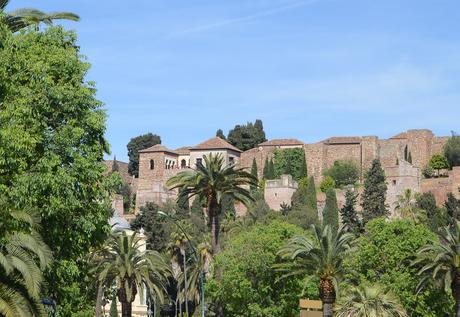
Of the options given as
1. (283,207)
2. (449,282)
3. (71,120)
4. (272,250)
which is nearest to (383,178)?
(283,207)

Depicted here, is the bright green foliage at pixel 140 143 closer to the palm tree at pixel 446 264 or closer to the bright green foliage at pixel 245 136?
the bright green foliage at pixel 245 136

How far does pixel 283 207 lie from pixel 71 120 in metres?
71.8

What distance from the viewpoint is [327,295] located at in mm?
38750

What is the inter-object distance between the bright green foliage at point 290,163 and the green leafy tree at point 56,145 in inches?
3336

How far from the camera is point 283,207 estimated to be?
10000 cm

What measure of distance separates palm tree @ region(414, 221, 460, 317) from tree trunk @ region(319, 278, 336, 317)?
3.40 meters

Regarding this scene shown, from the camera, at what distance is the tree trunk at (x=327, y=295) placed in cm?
3853

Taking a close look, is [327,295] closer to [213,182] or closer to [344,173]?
[213,182]

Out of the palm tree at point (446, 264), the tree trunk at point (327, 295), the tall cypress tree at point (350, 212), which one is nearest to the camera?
the palm tree at point (446, 264)

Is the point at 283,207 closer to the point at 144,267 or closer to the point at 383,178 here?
the point at 383,178

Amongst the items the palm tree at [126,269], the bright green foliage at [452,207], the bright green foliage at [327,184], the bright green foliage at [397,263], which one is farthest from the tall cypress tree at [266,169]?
the bright green foliage at [397,263]

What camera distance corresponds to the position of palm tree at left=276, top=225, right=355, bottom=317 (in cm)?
3894

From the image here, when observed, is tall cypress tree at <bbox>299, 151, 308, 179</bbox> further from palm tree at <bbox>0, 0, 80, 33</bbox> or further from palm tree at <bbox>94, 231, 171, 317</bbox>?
palm tree at <bbox>0, 0, 80, 33</bbox>

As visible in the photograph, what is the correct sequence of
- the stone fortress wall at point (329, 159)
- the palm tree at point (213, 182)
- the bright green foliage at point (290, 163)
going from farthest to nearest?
the bright green foliage at point (290, 163), the stone fortress wall at point (329, 159), the palm tree at point (213, 182)
